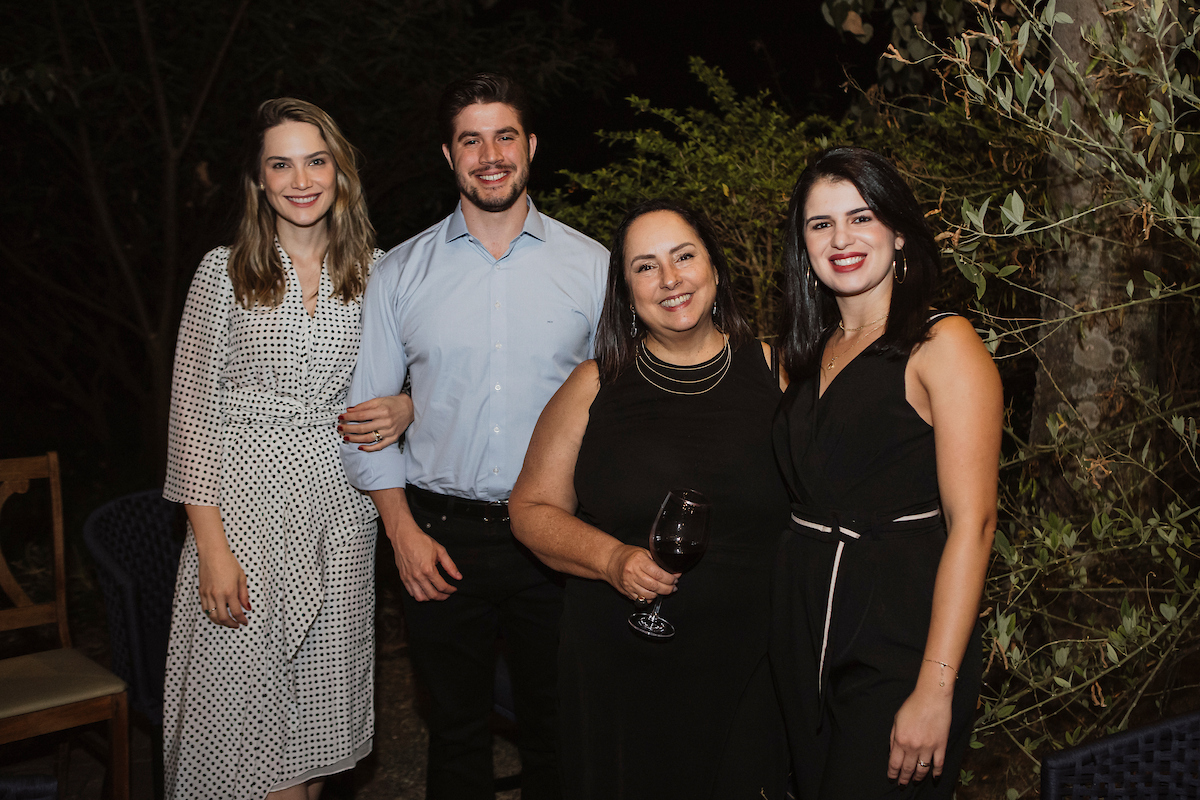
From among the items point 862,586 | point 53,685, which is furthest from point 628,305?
point 53,685

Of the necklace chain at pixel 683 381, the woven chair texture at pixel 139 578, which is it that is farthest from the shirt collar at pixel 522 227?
the woven chair texture at pixel 139 578

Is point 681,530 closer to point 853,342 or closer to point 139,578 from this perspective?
point 853,342

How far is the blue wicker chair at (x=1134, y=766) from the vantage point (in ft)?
5.24

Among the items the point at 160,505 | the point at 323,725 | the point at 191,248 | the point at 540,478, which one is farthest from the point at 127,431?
the point at 540,478

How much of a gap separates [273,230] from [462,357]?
649 mm

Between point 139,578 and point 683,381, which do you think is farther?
point 139,578

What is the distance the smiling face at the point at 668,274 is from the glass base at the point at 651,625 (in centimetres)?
67

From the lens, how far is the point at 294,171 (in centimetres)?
267

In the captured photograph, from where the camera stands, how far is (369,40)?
6.15 metres

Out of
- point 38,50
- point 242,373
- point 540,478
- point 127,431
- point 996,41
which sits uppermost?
point 38,50

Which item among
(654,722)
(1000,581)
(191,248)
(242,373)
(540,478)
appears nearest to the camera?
(654,722)

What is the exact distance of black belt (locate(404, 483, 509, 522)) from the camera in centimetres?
270

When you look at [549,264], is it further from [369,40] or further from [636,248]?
[369,40]

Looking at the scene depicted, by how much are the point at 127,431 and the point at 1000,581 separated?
9923mm
